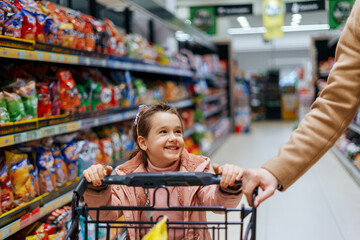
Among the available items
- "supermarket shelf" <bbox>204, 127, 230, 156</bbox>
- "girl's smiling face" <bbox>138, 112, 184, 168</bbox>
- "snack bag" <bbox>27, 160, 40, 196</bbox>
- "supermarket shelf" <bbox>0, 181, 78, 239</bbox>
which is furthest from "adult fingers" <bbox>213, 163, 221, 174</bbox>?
"supermarket shelf" <bbox>204, 127, 230, 156</bbox>

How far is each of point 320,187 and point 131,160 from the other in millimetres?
3966

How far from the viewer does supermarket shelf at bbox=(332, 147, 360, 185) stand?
5.32 m

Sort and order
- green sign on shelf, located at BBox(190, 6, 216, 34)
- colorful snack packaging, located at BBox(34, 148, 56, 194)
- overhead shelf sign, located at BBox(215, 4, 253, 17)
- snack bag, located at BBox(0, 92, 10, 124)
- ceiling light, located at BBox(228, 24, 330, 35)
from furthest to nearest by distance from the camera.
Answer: ceiling light, located at BBox(228, 24, 330, 35) < green sign on shelf, located at BBox(190, 6, 216, 34) < overhead shelf sign, located at BBox(215, 4, 253, 17) < colorful snack packaging, located at BBox(34, 148, 56, 194) < snack bag, located at BBox(0, 92, 10, 124)

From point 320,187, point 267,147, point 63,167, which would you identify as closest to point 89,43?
point 63,167

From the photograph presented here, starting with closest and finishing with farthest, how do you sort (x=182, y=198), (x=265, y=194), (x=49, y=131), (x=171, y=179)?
(x=265, y=194) → (x=171, y=179) → (x=182, y=198) → (x=49, y=131)

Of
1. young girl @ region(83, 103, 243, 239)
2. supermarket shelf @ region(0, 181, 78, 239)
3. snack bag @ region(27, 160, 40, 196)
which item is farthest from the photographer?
snack bag @ region(27, 160, 40, 196)

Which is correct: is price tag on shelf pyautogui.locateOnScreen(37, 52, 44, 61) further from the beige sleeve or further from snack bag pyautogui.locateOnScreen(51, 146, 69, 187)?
the beige sleeve

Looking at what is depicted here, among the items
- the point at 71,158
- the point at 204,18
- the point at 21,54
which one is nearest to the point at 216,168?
the point at 21,54

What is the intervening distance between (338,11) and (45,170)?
27.1 feet

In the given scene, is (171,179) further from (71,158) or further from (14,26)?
(71,158)

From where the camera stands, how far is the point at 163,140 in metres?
1.66

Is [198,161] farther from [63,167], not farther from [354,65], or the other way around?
[63,167]

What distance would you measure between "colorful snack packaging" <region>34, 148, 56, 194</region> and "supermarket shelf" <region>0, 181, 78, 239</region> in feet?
0.19

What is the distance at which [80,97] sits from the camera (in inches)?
119
